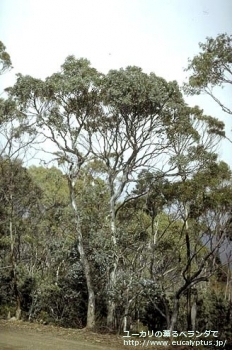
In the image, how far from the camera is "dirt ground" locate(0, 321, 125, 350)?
6457mm

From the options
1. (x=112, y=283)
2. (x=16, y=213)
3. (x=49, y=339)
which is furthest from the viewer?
(x=16, y=213)

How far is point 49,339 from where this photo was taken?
23.8 feet

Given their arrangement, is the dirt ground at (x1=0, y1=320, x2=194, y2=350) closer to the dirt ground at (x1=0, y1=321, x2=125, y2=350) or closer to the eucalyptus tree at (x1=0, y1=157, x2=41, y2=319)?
the dirt ground at (x1=0, y1=321, x2=125, y2=350)

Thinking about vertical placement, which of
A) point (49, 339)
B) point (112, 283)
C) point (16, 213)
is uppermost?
point (16, 213)

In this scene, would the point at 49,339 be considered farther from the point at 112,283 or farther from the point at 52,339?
the point at 112,283

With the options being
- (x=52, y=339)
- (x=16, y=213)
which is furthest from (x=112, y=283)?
(x=16, y=213)

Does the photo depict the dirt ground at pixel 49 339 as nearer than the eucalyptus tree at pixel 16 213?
Yes

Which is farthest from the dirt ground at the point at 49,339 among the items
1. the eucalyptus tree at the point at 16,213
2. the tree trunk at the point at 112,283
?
the eucalyptus tree at the point at 16,213

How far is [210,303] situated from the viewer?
14922 mm

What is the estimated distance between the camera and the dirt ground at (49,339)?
21.2ft

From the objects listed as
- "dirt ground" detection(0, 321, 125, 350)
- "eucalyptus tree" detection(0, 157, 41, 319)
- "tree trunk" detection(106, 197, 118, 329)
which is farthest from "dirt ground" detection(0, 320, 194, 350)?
"eucalyptus tree" detection(0, 157, 41, 319)

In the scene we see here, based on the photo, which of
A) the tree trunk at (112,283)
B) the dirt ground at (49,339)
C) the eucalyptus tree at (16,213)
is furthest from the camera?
the eucalyptus tree at (16,213)

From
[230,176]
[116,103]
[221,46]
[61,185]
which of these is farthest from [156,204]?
[221,46]

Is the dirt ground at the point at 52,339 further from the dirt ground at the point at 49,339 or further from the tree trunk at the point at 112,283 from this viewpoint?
the tree trunk at the point at 112,283
